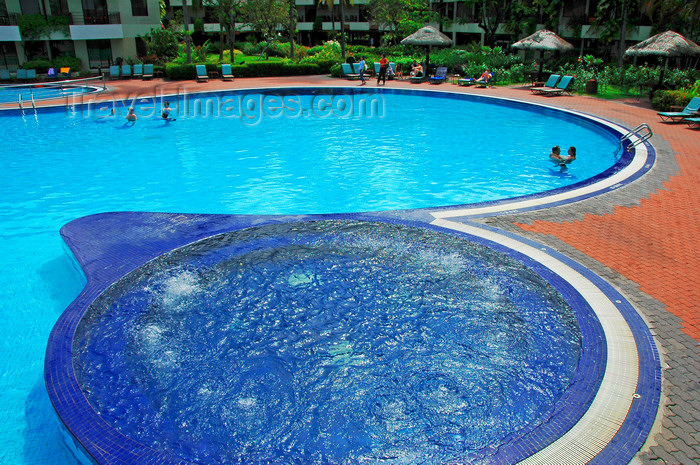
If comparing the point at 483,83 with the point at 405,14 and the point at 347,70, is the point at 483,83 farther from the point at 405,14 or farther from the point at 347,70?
the point at 405,14

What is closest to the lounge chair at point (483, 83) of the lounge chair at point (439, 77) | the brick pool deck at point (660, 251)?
the lounge chair at point (439, 77)

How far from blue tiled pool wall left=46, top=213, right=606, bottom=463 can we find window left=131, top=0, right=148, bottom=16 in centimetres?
3392

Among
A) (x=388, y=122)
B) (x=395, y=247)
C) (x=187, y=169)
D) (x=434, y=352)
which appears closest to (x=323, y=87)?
(x=388, y=122)

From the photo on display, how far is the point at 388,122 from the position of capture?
67.5 ft

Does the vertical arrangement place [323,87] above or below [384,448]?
above

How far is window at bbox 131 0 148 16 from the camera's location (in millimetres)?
37344

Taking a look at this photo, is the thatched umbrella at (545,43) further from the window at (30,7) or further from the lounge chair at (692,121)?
the window at (30,7)

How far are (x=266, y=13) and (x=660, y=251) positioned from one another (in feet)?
134

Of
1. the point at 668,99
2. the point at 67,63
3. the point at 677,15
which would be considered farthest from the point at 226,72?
the point at 677,15

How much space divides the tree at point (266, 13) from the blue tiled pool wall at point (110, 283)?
119 feet

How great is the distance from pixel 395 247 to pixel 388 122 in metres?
12.9

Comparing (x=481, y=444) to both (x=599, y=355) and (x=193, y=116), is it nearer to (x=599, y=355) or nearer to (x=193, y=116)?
(x=599, y=355)

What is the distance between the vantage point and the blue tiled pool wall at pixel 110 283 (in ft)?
14.9

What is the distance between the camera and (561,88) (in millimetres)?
23844
